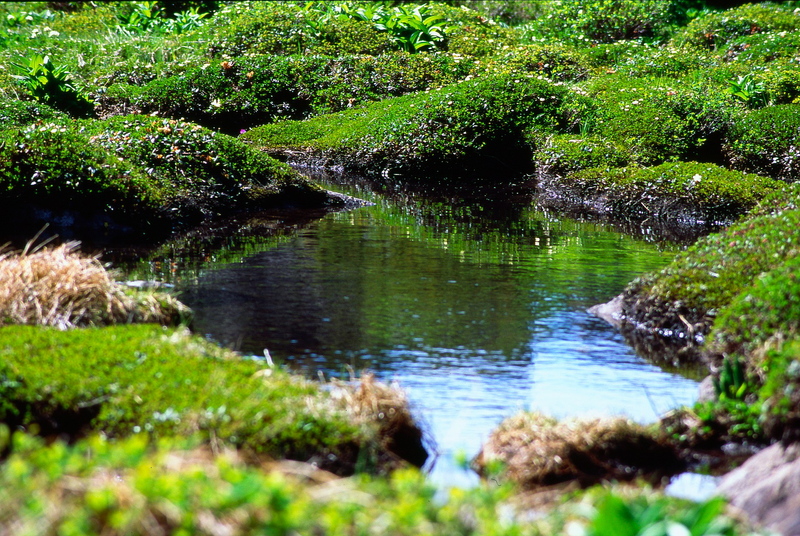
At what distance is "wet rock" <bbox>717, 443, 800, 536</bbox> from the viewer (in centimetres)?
472

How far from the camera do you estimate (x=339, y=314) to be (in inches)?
362

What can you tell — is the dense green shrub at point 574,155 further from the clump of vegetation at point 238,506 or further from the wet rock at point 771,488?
the clump of vegetation at point 238,506

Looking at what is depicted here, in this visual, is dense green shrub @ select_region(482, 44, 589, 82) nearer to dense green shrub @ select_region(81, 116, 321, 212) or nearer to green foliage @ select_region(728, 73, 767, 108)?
green foliage @ select_region(728, 73, 767, 108)

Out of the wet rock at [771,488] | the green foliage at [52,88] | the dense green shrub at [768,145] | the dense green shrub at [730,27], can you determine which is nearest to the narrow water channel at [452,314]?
the wet rock at [771,488]

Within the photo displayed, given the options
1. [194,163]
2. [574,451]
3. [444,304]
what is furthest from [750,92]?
[574,451]

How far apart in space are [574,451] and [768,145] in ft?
41.7

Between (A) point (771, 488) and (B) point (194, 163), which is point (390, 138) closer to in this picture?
(B) point (194, 163)

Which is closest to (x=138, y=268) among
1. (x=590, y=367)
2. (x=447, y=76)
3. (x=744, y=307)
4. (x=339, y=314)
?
(x=339, y=314)

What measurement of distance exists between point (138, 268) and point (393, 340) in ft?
13.0

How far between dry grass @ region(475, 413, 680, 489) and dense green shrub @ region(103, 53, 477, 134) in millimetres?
15686

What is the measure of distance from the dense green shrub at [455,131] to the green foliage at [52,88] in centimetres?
333

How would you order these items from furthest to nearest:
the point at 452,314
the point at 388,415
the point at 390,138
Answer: the point at 390,138, the point at 452,314, the point at 388,415

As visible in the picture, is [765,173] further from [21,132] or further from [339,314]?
[21,132]

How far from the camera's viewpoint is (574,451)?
5.97 meters
